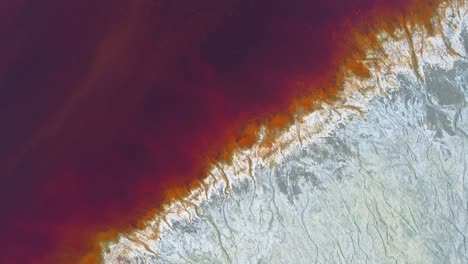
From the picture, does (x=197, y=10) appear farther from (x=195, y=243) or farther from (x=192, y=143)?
(x=195, y=243)

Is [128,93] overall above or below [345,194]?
above

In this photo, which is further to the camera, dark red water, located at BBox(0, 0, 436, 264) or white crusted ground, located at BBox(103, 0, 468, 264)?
dark red water, located at BBox(0, 0, 436, 264)

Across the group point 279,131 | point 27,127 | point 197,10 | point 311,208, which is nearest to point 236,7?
point 197,10

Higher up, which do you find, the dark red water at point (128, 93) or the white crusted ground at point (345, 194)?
the dark red water at point (128, 93)

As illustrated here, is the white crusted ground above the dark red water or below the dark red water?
below

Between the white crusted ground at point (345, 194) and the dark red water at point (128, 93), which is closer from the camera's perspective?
the white crusted ground at point (345, 194)
